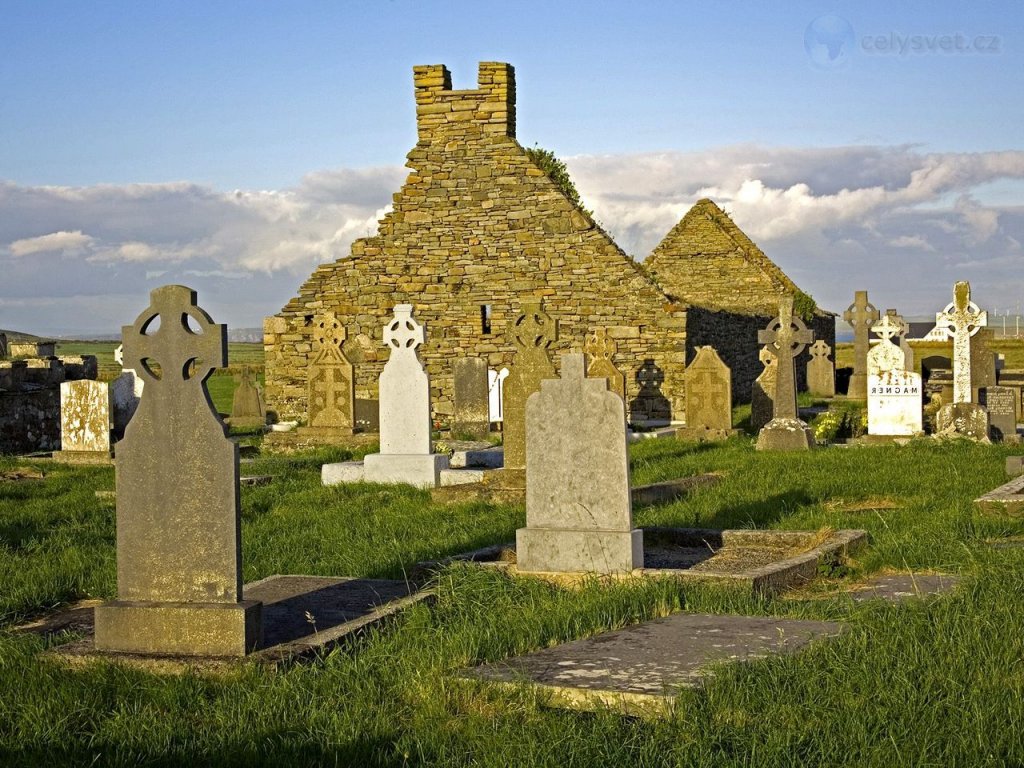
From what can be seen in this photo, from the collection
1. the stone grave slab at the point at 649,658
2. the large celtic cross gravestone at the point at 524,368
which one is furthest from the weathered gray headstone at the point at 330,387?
the stone grave slab at the point at 649,658

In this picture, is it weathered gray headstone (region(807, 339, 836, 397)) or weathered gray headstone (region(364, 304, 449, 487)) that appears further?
weathered gray headstone (region(807, 339, 836, 397))

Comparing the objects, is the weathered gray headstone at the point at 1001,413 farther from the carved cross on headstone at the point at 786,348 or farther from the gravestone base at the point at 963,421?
the carved cross on headstone at the point at 786,348

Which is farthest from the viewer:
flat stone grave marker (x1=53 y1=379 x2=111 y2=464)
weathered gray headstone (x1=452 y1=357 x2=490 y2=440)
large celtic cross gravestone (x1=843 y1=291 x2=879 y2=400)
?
large celtic cross gravestone (x1=843 y1=291 x2=879 y2=400)

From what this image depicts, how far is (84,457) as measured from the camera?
52.3 ft

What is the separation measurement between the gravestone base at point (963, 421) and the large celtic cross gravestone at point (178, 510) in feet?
41.1

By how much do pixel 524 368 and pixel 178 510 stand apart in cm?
662

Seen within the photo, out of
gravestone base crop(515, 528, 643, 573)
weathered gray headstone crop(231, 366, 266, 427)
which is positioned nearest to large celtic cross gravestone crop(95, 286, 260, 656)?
gravestone base crop(515, 528, 643, 573)

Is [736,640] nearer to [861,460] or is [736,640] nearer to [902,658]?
[902,658]

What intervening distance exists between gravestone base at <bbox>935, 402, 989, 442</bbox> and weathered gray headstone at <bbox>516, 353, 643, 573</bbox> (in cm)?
1028

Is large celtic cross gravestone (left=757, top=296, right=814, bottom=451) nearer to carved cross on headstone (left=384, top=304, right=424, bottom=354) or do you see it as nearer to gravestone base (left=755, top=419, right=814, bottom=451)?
gravestone base (left=755, top=419, right=814, bottom=451)

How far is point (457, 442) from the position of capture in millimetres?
17016

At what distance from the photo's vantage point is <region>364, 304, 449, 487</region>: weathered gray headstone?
13.0 meters

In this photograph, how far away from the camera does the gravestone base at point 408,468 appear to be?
1286 cm

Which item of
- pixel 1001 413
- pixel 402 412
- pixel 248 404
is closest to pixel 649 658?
pixel 402 412
